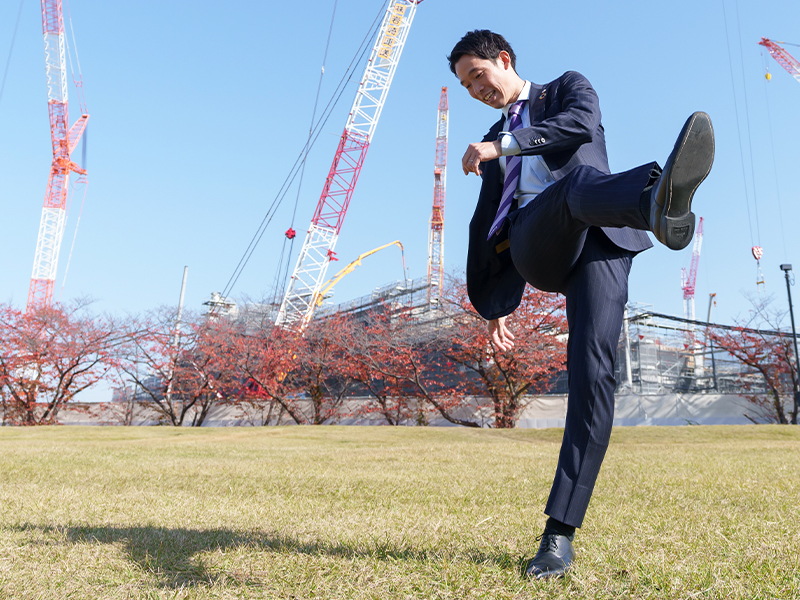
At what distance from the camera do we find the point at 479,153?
62.2 inches

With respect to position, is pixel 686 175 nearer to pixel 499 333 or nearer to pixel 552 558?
pixel 552 558

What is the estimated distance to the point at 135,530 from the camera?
2027 mm

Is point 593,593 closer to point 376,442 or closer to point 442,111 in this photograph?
point 376,442

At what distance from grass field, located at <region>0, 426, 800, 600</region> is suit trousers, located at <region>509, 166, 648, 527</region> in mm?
238

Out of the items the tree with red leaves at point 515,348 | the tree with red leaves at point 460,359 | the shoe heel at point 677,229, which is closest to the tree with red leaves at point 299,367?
the tree with red leaves at point 460,359

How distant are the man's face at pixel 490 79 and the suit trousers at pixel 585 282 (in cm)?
44

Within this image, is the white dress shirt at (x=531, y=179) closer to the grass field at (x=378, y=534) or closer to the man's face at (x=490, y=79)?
the man's face at (x=490, y=79)

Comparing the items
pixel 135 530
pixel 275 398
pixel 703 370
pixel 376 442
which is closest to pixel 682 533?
pixel 135 530

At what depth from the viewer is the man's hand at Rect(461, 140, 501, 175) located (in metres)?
1.58

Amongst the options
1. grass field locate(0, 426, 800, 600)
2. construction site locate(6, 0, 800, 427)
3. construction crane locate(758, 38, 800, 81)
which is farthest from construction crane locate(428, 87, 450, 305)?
grass field locate(0, 426, 800, 600)

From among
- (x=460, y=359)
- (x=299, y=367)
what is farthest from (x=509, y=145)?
(x=299, y=367)

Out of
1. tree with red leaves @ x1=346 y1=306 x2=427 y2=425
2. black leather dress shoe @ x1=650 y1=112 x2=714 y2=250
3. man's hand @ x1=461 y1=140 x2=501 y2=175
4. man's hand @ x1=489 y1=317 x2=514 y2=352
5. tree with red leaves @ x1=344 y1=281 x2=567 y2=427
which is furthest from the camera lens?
tree with red leaves @ x1=346 y1=306 x2=427 y2=425

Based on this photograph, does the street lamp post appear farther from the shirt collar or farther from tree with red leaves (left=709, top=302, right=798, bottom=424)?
the shirt collar

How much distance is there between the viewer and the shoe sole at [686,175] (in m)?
1.26
